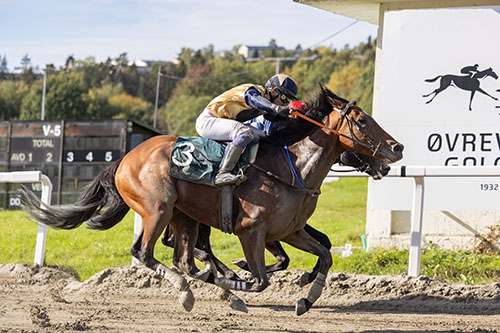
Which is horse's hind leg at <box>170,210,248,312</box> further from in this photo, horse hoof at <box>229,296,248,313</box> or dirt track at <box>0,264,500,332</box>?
horse hoof at <box>229,296,248,313</box>

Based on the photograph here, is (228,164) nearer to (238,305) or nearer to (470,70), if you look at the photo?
(238,305)

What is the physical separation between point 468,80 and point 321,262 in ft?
11.7

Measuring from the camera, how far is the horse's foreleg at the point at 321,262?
5.57m

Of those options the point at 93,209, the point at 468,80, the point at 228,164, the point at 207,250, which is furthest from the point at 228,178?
the point at 468,80

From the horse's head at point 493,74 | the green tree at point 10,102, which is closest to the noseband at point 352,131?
the horse's head at point 493,74

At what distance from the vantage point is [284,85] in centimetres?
603

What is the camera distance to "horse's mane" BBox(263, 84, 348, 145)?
591 centimetres

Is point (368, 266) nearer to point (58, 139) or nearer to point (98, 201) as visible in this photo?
point (98, 201)

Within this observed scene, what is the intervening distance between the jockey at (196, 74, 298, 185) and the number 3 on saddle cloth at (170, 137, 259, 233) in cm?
8

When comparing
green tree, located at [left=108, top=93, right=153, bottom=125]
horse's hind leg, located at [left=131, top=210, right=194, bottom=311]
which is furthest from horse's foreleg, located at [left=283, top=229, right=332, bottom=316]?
green tree, located at [left=108, top=93, right=153, bottom=125]

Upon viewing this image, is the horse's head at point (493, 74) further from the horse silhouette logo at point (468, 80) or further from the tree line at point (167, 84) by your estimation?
the tree line at point (167, 84)

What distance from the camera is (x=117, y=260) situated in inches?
336

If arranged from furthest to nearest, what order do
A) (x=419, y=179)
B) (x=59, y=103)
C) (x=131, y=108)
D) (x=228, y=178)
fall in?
(x=131, y=108) → (x=59, y=103) → (x=419, y=179) → (x=228, y=178)

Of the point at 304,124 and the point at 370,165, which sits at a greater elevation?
the point at 304,124
